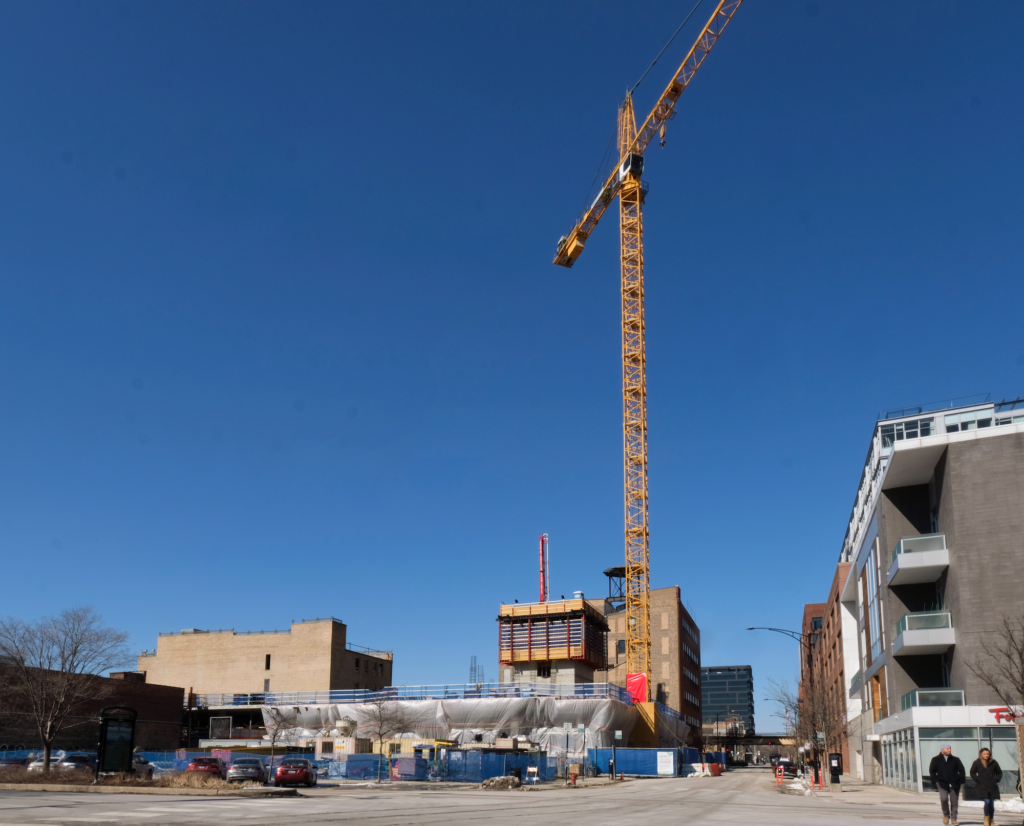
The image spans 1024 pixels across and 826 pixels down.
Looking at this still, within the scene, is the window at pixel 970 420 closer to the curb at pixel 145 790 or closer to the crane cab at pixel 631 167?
the curb at pixel 145 790

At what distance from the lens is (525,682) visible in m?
84.6

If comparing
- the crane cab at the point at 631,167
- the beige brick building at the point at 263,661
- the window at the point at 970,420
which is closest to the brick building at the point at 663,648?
the beige brick building at the point at 263,661

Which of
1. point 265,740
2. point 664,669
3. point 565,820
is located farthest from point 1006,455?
point 664,669

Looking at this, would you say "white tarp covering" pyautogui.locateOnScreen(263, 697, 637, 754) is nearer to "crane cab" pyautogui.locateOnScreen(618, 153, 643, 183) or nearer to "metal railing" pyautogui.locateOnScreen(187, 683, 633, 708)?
"metal railing" pyautogui.locateOnScreen(187, 683, 633, 708)

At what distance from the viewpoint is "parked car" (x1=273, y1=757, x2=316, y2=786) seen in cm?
3850

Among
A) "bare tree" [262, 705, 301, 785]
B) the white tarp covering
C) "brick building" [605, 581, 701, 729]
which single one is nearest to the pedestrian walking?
the white tarp covering

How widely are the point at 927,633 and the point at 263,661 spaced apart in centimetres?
6772

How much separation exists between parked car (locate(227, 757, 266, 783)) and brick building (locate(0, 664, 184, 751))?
26.0 metres

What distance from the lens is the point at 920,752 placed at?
40312mm

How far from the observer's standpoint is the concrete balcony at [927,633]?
41406mm

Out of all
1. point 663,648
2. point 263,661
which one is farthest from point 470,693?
point 663,648

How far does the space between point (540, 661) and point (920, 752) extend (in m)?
52.6

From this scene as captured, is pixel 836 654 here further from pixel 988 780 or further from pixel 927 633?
pixel 988 780

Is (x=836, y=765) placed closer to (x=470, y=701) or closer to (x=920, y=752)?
(x=920, y=752)
